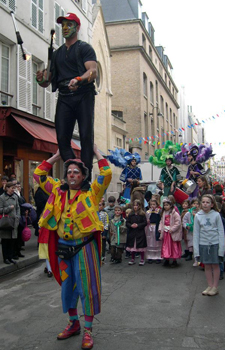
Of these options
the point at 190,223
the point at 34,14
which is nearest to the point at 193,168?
the point at 190,223

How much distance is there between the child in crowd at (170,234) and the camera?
7371 millimetres

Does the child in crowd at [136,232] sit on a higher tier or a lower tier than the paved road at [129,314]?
higher

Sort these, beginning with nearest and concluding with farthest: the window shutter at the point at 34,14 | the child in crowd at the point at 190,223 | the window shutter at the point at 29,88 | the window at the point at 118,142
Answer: the child in crowd at the point at 190,223 → the window shutter at the point at 29,88 → the window shutter at the point at 34,14 → the window at the point at 118,142

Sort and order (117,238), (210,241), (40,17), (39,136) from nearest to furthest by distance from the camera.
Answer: (210,241), (117,238), (39,136), (40,17)

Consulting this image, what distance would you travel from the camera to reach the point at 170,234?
7.49 metres

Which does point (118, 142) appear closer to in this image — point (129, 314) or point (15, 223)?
point (15, 223)

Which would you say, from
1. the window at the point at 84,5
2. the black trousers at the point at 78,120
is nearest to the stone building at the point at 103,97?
the window at the point at 84,5

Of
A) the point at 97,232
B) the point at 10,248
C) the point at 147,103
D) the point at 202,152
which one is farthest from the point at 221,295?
the point at 147,103

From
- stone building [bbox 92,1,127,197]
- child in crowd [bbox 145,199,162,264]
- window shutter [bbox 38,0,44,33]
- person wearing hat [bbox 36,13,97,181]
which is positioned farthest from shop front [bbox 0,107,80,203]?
person wearing hat [bbox 36,13,97,181]

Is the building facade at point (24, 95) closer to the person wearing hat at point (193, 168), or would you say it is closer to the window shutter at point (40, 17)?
the window shutter at point (40, 17)

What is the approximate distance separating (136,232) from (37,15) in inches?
448

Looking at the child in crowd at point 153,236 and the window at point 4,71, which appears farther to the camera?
the window at point 4,71

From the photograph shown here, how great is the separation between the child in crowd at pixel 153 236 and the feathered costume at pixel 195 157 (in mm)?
1898

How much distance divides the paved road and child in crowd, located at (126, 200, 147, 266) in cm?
97
